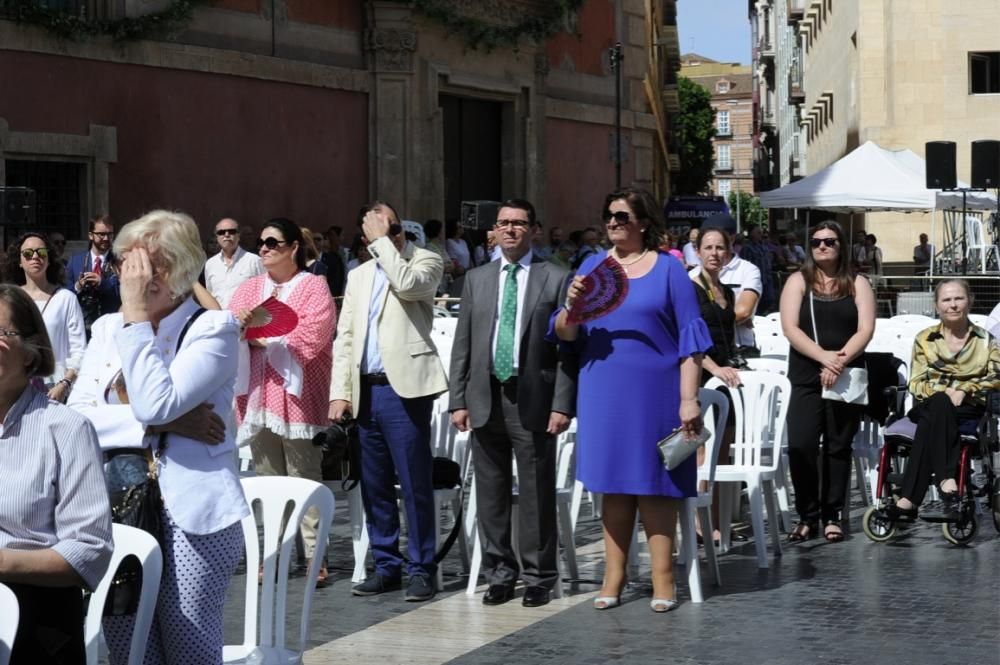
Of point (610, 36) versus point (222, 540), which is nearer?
point (222, 540)

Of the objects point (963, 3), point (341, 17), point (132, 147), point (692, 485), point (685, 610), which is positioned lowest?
point (685, 610)

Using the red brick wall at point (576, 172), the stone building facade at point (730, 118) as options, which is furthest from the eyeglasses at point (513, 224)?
the stone building facade at point (730, 118)

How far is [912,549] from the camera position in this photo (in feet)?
32.7

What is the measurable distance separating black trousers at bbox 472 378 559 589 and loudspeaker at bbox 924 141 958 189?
17.5 meters

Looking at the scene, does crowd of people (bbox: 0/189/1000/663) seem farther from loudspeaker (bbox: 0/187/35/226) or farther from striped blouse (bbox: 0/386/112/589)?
loudspeaker (bbox: 0/187/35/226)

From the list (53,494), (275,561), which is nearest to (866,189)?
(275,561)

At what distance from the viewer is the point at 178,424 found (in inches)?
193

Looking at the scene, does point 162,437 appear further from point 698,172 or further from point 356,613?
point 698,172

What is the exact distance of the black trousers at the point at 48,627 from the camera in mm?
4188

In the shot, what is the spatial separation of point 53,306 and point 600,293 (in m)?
3.47

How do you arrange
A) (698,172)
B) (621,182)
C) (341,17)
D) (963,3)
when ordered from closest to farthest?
1. (341,17)
2. (621,182)
3. (963,3)
4. (698,172)

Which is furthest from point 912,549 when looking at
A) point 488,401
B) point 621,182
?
point 621,182

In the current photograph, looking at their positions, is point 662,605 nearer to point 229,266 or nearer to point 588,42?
point 229,266

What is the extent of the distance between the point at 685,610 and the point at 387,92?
17419 millimetres
